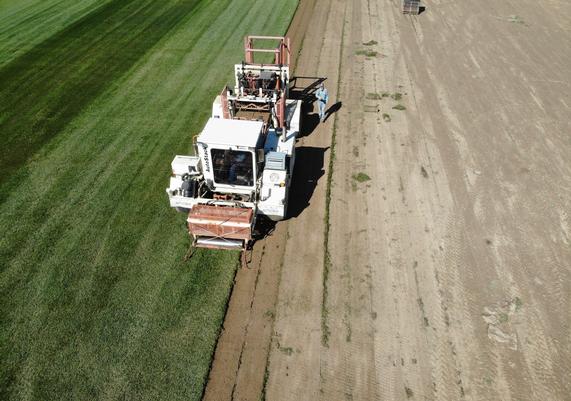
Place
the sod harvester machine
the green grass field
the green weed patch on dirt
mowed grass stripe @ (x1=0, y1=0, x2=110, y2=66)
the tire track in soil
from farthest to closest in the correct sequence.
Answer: mowed grass stripe @ (x1=0, y1=0, x2=110, y2=66), the green weed patch on dirt, the sod harvester machine, the green grass field, the tire track in soil

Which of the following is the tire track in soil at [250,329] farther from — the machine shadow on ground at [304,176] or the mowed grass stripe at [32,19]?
the mowed grass stripe at [32,19]

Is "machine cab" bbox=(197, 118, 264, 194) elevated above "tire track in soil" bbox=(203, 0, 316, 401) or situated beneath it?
elevated above

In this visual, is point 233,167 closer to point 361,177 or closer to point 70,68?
point 361,177

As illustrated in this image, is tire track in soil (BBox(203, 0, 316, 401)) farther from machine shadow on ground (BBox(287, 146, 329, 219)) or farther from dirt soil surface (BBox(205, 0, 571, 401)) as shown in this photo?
machine shadow on ground (BBox(287, 146, 329, 219))

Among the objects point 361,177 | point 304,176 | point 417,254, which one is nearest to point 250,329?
point 417,254

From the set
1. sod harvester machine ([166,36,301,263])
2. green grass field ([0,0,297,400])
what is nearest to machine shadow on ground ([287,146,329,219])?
→ sod harvester machine ([166,36,301,263])

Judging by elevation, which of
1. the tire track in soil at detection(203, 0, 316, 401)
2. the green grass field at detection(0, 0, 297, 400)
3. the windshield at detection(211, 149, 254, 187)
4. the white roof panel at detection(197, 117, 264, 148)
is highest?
the white roof panel at detection(197, 117, 264, 148)
